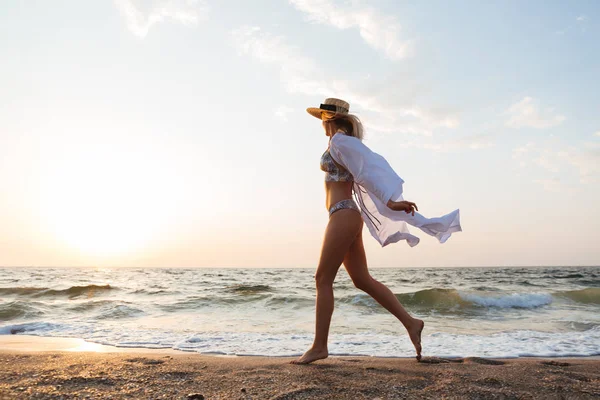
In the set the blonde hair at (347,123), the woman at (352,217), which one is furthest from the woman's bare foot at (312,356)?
the blonde hair at (347,123)

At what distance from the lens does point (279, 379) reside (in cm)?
282

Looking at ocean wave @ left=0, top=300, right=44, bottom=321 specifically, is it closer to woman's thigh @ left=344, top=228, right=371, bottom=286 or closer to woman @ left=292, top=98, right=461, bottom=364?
woman @ left=292, top=98, right=461, bottom=364

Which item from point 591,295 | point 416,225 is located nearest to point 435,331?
point 416,225

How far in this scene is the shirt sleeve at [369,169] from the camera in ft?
10.4

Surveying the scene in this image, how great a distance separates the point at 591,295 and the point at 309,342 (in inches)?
389

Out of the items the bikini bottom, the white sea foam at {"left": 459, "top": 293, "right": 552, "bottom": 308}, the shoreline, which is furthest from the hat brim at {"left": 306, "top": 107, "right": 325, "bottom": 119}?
the white sea foam at {"left": 459, "top": 293, "right": 552, "bottom": 308}

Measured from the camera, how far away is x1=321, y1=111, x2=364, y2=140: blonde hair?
349 centimetres

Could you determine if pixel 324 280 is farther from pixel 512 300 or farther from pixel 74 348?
pixel 512 300

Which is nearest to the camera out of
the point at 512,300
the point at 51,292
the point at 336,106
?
the point at 336,106

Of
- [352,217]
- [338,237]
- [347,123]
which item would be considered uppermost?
[347,123]

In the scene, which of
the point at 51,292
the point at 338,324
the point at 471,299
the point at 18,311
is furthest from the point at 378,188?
the point at 51,292

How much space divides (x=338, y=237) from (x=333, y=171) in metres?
0.50

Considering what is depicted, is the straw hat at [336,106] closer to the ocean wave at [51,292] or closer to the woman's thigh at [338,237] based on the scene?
the woman's thigh at [338,237]

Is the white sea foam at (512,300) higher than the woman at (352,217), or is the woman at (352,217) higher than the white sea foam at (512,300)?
the woman at (352,217)
